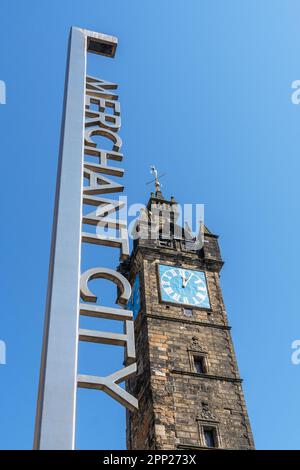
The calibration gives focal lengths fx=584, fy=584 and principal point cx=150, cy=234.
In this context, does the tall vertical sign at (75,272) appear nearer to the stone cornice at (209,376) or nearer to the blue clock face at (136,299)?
the stone cornice at (209,376)

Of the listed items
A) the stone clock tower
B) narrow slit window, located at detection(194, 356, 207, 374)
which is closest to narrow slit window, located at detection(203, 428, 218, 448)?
the stone clock tower

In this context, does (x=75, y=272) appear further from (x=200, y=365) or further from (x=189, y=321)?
(x=189, y=321)

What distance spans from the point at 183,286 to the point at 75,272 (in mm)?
19223

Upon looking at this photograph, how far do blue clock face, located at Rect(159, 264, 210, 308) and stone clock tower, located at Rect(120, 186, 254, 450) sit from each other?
0.04 meters

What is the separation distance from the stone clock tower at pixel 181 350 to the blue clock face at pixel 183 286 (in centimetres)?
4

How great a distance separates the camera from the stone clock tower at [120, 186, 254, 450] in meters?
18.2

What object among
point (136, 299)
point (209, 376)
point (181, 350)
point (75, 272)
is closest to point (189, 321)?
point (181, 350)

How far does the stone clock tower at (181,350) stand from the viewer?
18.2m

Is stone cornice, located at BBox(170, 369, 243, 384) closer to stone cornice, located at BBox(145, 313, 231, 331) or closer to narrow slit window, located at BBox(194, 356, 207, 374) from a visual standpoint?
narrow slit window, located at BBox(194, 356, 207, 374)

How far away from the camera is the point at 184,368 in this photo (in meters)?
19.8

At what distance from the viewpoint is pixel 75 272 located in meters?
3.88
